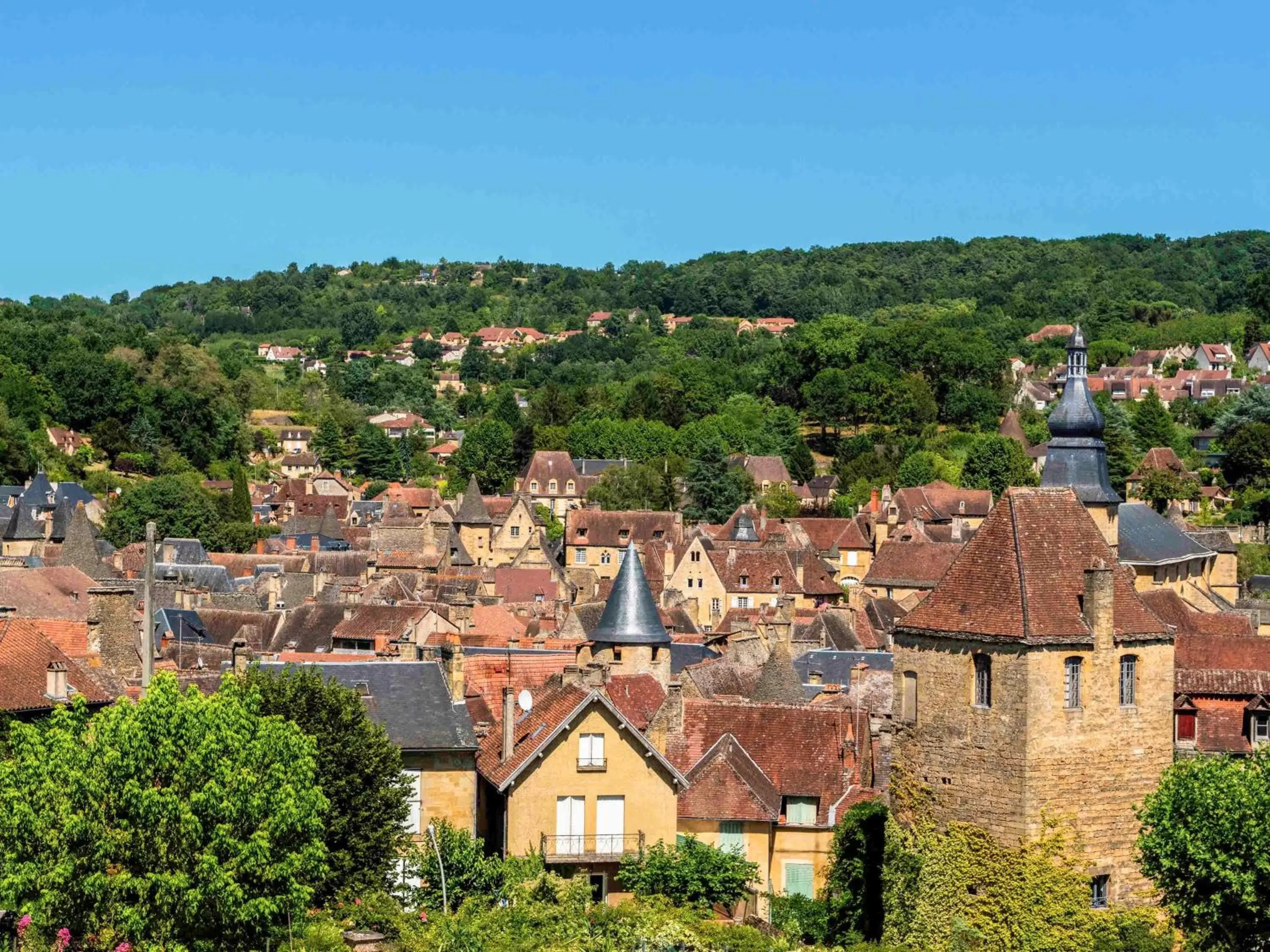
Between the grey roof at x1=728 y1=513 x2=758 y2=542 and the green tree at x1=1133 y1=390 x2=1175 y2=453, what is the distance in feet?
131

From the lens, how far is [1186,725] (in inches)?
1650

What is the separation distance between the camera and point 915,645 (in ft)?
106

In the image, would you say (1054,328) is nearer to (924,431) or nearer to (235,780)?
(924,431)

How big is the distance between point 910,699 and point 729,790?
6038 mm

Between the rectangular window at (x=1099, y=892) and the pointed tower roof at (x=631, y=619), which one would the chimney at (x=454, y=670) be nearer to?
the pointed tower roof at (x=631, y=619)

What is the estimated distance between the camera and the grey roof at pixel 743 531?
326ft

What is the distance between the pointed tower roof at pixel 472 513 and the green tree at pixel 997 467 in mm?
31588

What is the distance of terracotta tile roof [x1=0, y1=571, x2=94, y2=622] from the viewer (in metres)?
52.9

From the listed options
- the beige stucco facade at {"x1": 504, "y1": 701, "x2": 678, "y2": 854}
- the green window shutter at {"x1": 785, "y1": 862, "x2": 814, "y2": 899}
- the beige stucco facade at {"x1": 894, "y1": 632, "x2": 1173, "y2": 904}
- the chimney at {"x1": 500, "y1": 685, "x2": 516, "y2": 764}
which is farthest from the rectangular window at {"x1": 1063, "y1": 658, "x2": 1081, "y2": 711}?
the chimney at {"x1": 500, "y1": 685, "x2": 516, "y2": 764}

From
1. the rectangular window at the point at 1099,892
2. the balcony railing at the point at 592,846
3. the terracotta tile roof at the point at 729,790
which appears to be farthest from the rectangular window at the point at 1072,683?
the balcony railing at the point at 592,846

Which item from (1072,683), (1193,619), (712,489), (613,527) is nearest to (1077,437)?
(1193,619)

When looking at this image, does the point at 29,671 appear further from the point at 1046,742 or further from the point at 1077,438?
the point at 1077,438

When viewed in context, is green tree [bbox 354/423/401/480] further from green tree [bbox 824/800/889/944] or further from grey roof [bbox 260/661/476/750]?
green tree [bbox 824/800/889/944]

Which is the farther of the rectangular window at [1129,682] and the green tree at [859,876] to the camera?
the green tree at [859,876]
